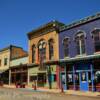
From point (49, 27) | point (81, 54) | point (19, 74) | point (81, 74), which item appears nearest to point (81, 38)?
point (81, 54)

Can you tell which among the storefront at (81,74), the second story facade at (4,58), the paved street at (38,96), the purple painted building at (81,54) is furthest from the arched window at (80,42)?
the second story facade at (4,58)

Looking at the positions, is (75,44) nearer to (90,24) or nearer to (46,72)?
(90,24)

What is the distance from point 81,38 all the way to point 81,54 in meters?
2.08

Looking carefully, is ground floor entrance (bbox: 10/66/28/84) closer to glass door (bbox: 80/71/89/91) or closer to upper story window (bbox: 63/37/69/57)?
upper story window (bbox: 63/37/69/57)

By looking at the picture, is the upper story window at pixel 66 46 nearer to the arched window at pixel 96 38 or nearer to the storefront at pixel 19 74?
the arched window at pixel 96 38

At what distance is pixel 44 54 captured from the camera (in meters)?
32.2

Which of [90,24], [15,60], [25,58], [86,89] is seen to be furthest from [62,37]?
[15,60]

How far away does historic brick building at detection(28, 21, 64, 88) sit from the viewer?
2944 centimetres

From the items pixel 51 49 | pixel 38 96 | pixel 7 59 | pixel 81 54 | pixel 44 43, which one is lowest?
pixel 38 96

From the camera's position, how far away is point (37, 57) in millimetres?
33500

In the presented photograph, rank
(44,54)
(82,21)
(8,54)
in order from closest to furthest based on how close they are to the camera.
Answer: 1. (82,21)
2. (44,54)
3. (8,54)

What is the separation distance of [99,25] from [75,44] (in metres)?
4.42

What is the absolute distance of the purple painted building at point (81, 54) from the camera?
23641 millimetres

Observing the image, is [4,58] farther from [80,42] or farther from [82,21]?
[82,21]
